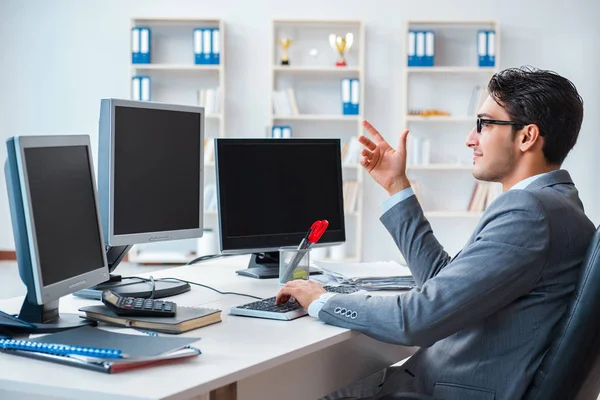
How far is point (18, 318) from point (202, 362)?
446 mm

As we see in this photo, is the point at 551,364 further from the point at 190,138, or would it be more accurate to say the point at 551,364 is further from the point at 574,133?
the point at 190,138

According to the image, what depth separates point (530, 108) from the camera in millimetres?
1745

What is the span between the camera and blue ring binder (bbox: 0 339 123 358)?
136 cm

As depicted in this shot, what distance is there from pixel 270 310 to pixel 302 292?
0.29ft

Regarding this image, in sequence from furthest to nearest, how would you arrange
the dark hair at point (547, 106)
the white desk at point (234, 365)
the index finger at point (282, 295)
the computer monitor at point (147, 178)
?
the computer monitor at point (147, 178), the index finger at point (282, 295), the dark hair at point (547, 106), the white desk at point (234, 365)

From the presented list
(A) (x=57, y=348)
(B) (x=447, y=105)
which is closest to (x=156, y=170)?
(A) (x=57, y=348)

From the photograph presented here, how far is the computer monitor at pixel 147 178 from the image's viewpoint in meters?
2.04

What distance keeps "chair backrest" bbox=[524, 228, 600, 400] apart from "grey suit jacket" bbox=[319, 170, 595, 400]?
Result: 0.06 meters

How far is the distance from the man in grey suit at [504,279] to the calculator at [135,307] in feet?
1.01

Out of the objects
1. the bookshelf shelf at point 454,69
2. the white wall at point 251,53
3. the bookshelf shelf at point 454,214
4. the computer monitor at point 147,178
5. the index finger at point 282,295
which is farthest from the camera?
the white wall at point 251,53

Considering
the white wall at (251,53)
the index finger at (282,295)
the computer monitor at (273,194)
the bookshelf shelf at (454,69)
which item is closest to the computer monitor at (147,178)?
the computer monitor at (273,194)

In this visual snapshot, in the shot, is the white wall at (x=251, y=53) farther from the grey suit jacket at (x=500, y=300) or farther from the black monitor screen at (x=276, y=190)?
the grey suit jacket at (x=500, y=300)

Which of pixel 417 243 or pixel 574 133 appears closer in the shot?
pixel 574 133

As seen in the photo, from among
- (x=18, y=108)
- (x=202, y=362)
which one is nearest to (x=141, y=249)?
(x=18, y=108)
